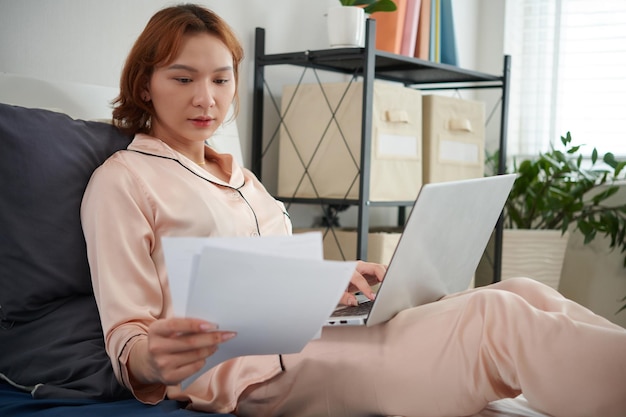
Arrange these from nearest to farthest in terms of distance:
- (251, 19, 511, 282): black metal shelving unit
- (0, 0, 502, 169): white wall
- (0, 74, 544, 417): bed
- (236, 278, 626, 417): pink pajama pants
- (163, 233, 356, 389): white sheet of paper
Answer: (163, 233, 356, 389): white sheet of paper, (236, 278, 626, 417): pink pajama pants, (0, 74, 544, 417): bed, (0, 0, 502, 169): white wall, (251, 19, 511, 282): black metal shelving unit

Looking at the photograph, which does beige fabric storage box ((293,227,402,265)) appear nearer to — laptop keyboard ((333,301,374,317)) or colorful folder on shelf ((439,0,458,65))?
colorful folder on shelf ((439,0,458,65))

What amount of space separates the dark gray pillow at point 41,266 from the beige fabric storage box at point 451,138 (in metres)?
1.59

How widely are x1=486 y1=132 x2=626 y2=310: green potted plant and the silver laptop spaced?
1734mm

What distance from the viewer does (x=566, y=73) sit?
132 inches

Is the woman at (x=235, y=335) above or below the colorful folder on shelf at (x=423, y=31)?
below

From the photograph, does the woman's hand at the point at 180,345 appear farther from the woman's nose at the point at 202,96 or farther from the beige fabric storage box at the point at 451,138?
the beige fabric storage box at the point at 451,138

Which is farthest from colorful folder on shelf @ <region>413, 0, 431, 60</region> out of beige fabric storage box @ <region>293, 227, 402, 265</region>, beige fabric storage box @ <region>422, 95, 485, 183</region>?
beige fabric storage box @ <region>293, 227, 402, 265</region>

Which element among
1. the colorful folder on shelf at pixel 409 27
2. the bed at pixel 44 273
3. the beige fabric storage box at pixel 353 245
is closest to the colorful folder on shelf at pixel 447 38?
the colorful folder on shelf at pixel 409 27

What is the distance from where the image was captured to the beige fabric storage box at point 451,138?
2.63 m

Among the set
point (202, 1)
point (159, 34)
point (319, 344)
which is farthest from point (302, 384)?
point (202, 1)

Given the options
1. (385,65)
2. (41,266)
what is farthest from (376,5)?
(41,266)

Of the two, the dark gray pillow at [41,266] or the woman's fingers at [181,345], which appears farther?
the dark gray pillow at [41,266]

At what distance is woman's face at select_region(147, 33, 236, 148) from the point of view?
1.34m

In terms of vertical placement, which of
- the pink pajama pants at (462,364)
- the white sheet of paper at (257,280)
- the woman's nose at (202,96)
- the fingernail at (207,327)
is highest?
the woman's nose at (202,96)
